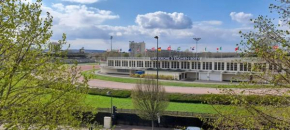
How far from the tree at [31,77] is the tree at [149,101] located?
46.1 ft

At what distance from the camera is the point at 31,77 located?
841 centimetres

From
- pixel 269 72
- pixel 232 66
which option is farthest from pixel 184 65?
pixel 269 72

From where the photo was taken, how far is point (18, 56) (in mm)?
7816

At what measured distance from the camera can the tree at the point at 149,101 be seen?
22422 mm

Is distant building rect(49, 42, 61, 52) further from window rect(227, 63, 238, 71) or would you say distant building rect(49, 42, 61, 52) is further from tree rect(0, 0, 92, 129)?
window rect(227, 63, 238, 71)

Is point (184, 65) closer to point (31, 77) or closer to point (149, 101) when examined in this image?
point (149, 101)

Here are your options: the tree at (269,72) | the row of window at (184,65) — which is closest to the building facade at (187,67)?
the row of window at (184,65)

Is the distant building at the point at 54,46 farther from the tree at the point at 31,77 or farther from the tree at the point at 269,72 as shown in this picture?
the tree at the point at 269,72

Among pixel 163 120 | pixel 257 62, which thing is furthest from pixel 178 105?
pixel 257 62

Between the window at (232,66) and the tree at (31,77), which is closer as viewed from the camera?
the tree at (31,77)

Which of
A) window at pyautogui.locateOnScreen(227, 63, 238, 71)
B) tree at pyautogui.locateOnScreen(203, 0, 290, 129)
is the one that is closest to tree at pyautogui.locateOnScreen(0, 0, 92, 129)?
tree at pyautogui.locateOnScreen(203, 0, 290, 129)

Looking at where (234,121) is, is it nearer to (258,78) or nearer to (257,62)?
(258,78)

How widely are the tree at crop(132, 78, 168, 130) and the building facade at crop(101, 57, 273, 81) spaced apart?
93.3 ft

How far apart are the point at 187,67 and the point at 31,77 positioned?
174ft
